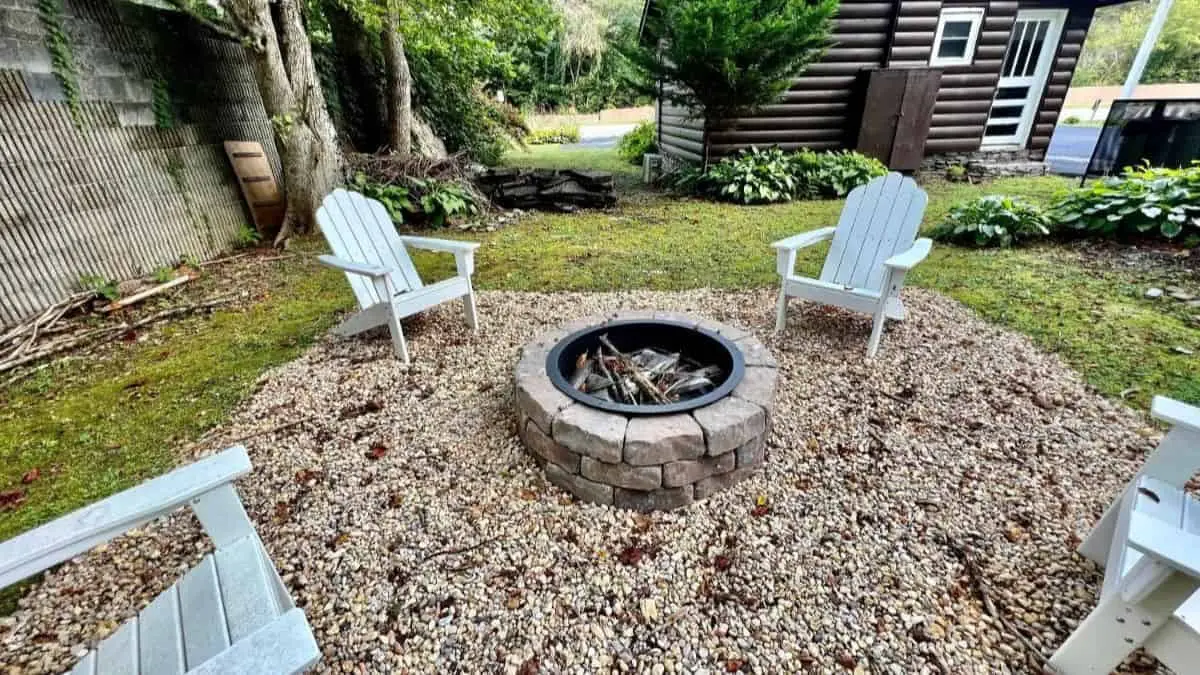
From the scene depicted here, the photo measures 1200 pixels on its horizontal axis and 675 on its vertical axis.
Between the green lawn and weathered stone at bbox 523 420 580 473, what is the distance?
A: 4.62 feet

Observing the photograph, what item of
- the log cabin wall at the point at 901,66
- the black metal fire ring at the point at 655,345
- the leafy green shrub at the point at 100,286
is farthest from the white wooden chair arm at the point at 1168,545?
the log cabin wall at the point at 901,66

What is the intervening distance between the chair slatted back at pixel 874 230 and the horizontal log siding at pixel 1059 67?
6425 mm

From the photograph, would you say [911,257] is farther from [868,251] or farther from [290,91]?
[290,91]

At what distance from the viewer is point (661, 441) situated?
150 centimetres

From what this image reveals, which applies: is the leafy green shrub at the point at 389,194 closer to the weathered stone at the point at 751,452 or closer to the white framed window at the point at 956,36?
the weathered stone at the point at 751,452

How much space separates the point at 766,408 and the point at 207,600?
158 cm

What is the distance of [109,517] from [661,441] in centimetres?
126

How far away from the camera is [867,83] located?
626cm

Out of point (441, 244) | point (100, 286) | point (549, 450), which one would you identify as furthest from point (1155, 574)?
point (100, 286)

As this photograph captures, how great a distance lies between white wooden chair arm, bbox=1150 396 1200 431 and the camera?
1.12 metres

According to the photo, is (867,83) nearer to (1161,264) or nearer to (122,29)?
(1161,264)

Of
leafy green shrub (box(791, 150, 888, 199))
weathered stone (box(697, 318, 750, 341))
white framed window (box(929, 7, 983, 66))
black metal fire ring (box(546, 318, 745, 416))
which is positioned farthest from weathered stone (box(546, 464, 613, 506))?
white framed window (box(929, 7, 983, 66))

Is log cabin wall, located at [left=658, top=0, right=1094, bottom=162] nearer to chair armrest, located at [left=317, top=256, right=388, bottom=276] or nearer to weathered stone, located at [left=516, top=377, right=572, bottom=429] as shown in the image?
chair armrest, located at [left=317, top=256, right=388, bottom=276]

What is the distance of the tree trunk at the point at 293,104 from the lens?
366cm
